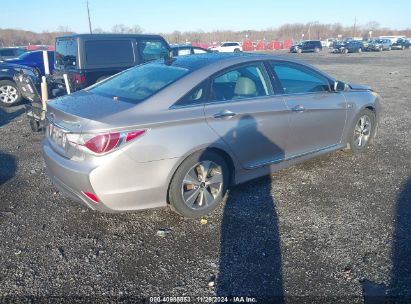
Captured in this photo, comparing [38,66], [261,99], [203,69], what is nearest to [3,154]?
[203,69]

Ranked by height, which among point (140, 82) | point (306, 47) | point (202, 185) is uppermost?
point (306, 47)

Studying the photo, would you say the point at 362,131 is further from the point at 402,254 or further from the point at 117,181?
the point at 117,181

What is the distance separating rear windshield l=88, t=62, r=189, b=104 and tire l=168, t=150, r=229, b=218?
0.80m

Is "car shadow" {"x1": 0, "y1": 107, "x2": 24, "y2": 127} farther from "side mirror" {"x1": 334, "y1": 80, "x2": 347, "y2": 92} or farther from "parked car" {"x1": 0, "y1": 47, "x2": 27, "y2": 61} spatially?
"parked car" {"x1": 0, "y1": 47, "x2": 27, "y2": 61}

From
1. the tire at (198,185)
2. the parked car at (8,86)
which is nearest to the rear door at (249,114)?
the tire at (198,185)

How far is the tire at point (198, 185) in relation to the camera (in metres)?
3.38

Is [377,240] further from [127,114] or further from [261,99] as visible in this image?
[127,114]

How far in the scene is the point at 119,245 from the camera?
10.5ft

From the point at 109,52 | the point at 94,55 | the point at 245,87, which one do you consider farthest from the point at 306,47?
the point at 245,87

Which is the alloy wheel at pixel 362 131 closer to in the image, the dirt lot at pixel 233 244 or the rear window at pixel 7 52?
the dirt lot at pixel 233 244

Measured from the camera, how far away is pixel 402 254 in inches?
117

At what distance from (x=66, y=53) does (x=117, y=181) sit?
601cm

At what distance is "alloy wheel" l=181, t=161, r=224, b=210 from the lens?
3.49 metres

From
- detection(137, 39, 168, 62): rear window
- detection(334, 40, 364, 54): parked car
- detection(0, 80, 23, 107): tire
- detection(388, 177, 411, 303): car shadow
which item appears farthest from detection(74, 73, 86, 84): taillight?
detection(334, 40, 364, 54): parked car
